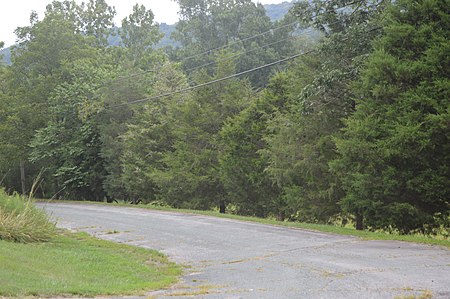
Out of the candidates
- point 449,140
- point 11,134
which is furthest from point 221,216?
point 11,134

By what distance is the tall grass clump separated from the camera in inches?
540

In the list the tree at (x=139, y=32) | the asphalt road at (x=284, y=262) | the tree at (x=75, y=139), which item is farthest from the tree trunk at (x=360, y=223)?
the tree at (x=139, y=32)

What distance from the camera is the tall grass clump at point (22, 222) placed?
1372 centimetres

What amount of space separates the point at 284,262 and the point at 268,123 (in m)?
13.8

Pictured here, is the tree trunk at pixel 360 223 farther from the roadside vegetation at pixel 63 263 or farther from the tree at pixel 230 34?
the tree at pixel 230 34

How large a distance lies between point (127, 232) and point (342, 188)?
7.62 metres

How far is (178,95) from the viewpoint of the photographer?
34.7m

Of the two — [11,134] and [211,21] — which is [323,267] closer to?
[11,134]

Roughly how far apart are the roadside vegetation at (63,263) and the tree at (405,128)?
7.16 meters

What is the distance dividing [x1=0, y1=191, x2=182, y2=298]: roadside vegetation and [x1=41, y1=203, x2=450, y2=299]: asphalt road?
67cm

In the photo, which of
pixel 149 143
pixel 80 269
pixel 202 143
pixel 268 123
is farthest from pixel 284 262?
pixel 149 143

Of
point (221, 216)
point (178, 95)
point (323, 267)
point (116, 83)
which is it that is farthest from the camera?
point (116, 83)

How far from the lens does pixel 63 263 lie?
1144cm

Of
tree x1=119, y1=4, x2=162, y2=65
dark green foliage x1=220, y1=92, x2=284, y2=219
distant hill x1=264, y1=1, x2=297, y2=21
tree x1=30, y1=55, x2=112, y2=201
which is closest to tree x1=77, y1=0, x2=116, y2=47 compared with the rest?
tree x1=119, y1=4, x2=162, y2=65
